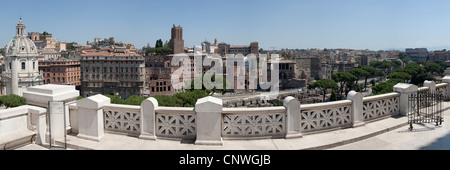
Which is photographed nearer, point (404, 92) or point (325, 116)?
point (325, 116)

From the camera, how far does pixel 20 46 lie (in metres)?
66.8

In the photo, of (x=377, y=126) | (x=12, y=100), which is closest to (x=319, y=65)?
(x=12, y=100)

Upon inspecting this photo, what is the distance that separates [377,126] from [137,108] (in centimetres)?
499

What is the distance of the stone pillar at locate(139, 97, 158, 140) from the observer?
5859 millimetres

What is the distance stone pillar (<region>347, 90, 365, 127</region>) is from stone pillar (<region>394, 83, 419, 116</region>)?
171cm

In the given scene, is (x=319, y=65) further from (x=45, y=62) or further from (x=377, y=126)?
(x=377, y=126)

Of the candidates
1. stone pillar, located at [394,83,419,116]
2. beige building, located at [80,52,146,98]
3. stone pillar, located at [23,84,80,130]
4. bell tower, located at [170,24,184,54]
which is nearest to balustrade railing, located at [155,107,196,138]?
stone pillar, located at [23,84,80,130]

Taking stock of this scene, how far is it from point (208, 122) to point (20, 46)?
7534cm

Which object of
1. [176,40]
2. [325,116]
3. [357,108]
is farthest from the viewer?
[176,40]

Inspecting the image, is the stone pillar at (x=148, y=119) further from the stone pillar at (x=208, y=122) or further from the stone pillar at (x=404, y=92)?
the stone pillar at (x=404, y=92)

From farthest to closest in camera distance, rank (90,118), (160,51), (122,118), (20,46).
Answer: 1. (160,51)
2. (20,46)
3. (122,118)
4. (90,118)

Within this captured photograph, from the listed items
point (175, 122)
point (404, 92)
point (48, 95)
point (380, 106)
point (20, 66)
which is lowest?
point (175, 122)

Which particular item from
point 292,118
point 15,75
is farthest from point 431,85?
point 15,75

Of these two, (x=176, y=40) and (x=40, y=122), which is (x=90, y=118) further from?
(x=176, y=40)
